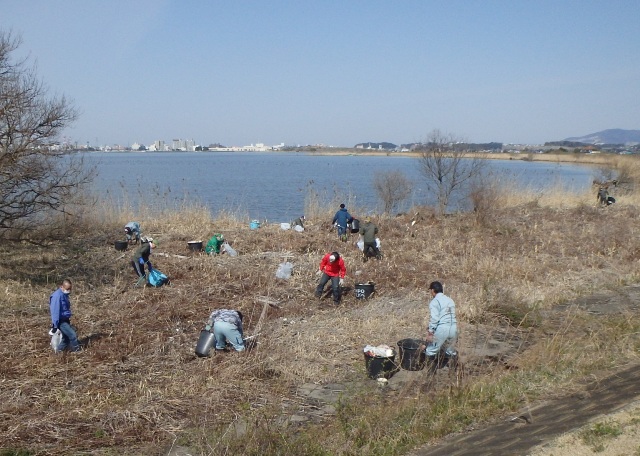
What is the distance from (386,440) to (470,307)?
537 centimetres

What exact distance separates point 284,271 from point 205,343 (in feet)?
16.8

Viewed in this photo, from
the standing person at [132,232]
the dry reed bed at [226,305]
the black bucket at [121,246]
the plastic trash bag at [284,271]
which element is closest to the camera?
the dry reed bed at [226,305]

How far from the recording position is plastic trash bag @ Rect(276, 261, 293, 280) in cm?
1405

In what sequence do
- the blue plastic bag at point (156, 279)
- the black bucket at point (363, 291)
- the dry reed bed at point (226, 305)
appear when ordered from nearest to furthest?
1. the dry reed bed at point (226, 305)
2. the black bucket at point (363, 291)
3. the blue plastic bag at point (156, 279)

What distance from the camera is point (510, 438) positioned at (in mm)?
6371

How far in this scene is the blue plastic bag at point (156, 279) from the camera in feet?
43.4

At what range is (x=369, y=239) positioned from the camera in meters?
15.9

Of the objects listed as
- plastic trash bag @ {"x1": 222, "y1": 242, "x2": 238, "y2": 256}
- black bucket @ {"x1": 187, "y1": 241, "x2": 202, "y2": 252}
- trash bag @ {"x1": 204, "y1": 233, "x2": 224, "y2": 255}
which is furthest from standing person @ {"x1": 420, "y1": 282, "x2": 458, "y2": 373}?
black bucket @ {"x1": 187, "y1": 241, "x2": 202, "y2": 252}

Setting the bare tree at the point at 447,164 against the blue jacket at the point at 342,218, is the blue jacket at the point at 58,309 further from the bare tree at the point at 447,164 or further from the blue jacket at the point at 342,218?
the bare tree at the point at 447,164

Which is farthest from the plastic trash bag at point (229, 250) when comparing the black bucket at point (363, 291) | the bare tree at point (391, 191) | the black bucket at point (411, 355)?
the bare tree at point (391, 191)

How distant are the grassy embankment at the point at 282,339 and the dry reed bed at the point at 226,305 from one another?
4 centimetres

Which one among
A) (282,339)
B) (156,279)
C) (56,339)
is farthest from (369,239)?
(56,339)

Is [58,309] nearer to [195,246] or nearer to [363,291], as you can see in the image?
[363,291]

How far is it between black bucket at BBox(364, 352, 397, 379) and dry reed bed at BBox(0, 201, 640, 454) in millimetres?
263
